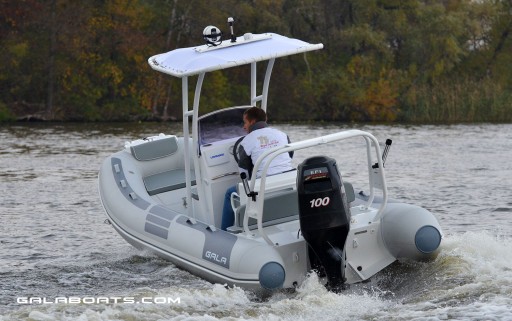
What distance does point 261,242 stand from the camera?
9516 mm

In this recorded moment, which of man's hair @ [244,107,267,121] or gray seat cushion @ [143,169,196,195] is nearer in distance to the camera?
man's hair @ [244,107,267,121]

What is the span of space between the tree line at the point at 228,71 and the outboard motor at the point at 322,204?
27.9m

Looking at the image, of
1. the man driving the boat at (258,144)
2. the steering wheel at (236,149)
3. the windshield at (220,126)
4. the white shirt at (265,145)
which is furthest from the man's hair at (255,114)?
the windshield at (220,126)

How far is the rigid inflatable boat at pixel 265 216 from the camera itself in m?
9.23

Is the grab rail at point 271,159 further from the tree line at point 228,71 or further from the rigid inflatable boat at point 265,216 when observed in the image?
the tree line at point 228,71

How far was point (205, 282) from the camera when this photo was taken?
403 inches

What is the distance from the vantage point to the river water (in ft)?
29.5

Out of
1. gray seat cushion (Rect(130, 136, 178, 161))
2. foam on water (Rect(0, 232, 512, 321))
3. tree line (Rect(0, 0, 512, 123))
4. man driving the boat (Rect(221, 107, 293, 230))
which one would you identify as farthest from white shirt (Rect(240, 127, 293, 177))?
tree line (Rect(0, 0, 512, 123))

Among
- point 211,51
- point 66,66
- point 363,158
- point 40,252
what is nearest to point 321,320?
point 211,51

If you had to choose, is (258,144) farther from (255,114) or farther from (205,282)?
(205,282)

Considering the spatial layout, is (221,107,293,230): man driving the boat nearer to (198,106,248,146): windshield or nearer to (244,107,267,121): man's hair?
(244,107,267,121): man's hair

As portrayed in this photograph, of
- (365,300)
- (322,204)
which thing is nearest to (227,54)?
(322,204)

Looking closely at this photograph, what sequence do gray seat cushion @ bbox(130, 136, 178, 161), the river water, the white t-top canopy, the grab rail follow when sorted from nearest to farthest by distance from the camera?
the river water
the grab rail
the white t-top canopy
gray seat cushion @ bbox(130, 136, 178, 161)

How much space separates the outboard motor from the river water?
15.4 inches
